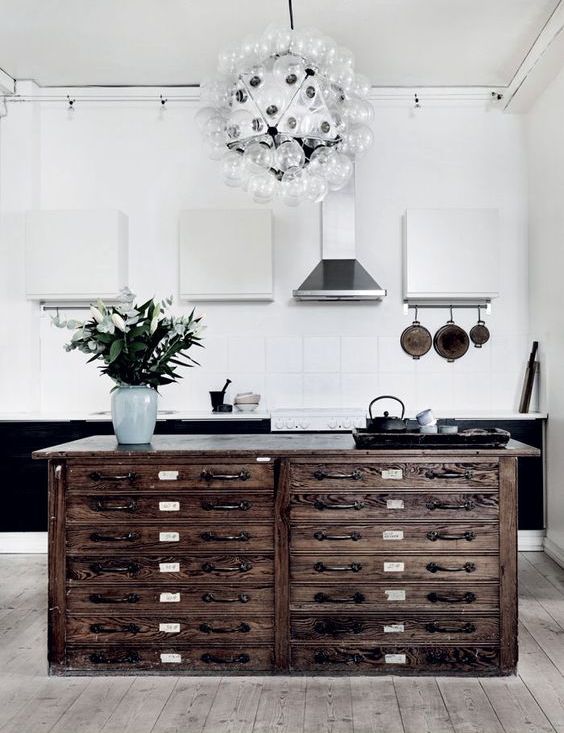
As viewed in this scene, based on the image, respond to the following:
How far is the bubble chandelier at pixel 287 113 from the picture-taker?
2916mm

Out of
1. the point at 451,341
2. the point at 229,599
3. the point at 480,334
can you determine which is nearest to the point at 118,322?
the point at 229,599

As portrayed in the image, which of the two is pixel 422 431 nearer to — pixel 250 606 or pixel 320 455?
pixel 320 455

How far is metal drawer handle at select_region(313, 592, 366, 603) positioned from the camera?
293cm

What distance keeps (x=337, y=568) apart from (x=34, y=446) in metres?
2.76

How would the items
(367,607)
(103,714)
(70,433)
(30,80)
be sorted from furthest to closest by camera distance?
(30,80) < (70,433) < (367,607) < (103,714)

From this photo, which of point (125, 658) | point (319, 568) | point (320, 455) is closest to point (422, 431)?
point (320, 455)

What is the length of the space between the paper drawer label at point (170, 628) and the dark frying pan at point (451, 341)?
3.23 m

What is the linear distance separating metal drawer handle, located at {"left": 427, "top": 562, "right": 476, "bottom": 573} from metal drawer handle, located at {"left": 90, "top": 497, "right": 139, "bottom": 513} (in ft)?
3.88

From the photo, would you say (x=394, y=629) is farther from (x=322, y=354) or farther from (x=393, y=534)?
(x=322, y=354)

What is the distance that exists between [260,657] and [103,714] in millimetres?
631

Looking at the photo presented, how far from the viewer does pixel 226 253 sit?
17.1 feet

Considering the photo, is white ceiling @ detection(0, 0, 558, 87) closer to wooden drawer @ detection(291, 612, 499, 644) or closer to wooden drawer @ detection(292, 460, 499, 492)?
wooden drawer @ detection(292, 460, 499, 492)

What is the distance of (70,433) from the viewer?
4.98 metres

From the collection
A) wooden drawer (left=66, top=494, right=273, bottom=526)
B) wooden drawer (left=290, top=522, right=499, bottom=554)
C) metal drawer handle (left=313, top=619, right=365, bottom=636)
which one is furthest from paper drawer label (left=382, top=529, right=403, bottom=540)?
wooden drawer (left=66, top=494, right=273, bottom=526)
